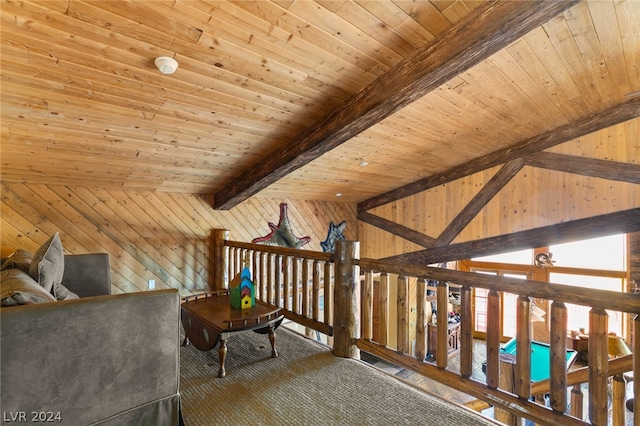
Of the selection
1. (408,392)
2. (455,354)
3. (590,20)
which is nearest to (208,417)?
(408,392)

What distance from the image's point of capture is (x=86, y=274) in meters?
2.86

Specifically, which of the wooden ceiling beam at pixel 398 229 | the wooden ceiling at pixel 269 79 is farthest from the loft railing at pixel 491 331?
the wooden ceiling beam at pixel 398 229

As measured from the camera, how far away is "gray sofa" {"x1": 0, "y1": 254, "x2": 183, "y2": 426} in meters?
1.20

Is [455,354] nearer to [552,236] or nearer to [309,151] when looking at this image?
[552,236]

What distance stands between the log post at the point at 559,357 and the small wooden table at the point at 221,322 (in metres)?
1.84

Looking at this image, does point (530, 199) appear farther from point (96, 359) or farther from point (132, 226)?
point (132, 226)

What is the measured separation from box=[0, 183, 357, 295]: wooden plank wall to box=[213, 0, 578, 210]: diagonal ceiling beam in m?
1.46

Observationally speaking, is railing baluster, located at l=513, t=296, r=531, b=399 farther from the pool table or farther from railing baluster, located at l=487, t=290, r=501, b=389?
the pool table

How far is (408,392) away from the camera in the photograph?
2.10 m

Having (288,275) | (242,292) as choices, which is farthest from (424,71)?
(288,275)

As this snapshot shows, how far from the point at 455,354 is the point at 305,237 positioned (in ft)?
16.9

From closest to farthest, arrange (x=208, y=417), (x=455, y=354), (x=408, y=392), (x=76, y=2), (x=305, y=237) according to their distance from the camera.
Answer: (x=76, y=2)
(x=208, y=417)
(x=408, y=392)
(x=305, y=237)
(x=455, y=354)

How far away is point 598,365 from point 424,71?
85.2 inches

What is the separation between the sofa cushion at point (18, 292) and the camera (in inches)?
50.3
